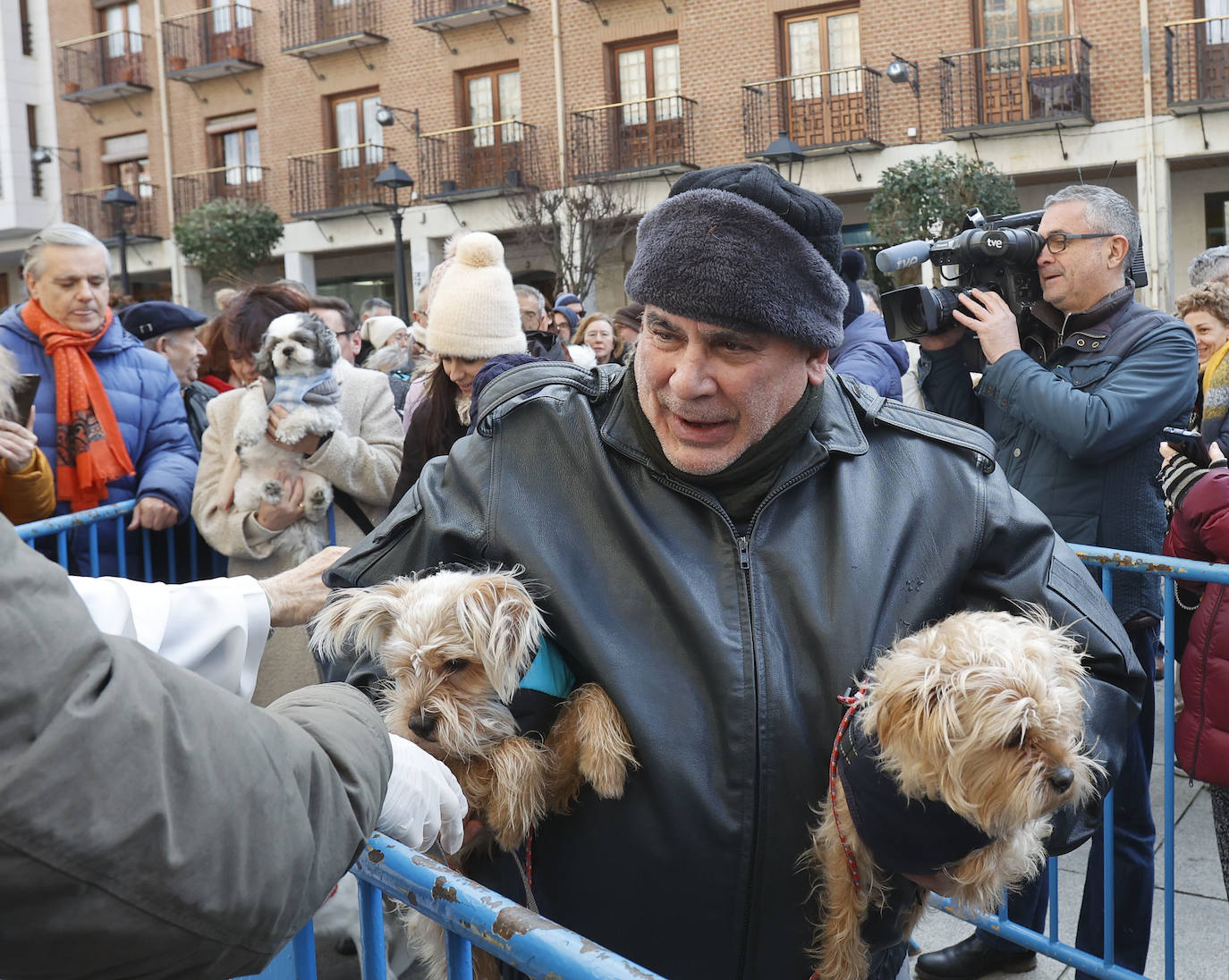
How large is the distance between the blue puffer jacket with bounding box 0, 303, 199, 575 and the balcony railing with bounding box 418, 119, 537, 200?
17.9 meters

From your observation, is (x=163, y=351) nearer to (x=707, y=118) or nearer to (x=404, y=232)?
(x=707, y=118)

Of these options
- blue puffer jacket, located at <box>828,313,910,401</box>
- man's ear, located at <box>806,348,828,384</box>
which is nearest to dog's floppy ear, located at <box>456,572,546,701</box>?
man's ear, located at <box>806,348,828,384</box>

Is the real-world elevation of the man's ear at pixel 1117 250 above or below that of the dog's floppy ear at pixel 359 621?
above

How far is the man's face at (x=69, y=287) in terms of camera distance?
14.1 ft

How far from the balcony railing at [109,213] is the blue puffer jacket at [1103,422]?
2643 centimetres

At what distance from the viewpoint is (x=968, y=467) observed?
176cm

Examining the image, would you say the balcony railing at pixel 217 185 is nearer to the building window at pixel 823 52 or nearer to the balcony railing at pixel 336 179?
the balcony railing at pixel 336 179

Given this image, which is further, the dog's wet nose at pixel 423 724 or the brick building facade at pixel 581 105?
the brick building facade at pixel 581 105

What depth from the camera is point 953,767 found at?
4.61 feet

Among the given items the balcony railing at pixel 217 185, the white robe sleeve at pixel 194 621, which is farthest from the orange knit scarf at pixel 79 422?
the balcony railing at pixel 217 185

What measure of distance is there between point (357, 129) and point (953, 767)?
2515 centimetres

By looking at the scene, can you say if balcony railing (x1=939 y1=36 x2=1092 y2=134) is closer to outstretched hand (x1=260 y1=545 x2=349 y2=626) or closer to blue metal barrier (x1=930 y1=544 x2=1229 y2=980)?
blue metal barrier (x1=930 y1=544 x2=1229 y2=980)

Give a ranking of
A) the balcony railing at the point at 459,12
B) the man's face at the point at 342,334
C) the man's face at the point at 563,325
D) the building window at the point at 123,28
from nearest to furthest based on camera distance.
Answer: the man's face at the point at 342,334 → the man's face at the point at 563,325 → the balcony railing at the point at 459,12 → the building window at the point at 123,28

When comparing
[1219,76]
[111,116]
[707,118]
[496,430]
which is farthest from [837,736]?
[111,116]
